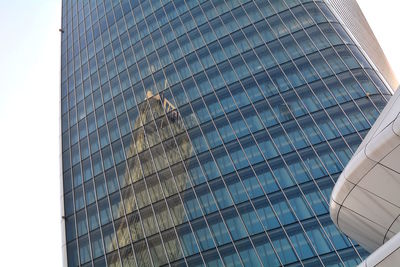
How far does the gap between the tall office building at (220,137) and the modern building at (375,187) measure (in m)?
22.9

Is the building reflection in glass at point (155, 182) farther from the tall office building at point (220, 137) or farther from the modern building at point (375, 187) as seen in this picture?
the modern building at point (375, 187)

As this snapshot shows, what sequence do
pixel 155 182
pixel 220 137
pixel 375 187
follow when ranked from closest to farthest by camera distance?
pixel 375 187 → pixel 220 137 → pixel 155 182

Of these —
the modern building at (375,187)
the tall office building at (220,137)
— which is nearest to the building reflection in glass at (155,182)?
the tall office building at (220,137)

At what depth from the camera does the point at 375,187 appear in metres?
17.2

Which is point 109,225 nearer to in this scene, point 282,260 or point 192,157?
point 192,157

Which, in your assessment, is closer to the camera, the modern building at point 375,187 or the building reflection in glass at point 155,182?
the modern building at point 375,187

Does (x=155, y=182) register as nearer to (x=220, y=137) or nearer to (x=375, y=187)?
(x=220, y=137)

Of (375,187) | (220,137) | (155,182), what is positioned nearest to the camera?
(375,187)

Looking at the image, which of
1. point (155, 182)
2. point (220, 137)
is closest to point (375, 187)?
point (220, 137)

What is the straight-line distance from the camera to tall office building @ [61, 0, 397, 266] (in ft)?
147

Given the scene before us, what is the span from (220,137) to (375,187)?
117ft

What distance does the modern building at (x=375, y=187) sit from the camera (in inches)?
634

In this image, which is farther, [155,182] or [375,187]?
[155,182]

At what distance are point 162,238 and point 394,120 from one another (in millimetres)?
37324
